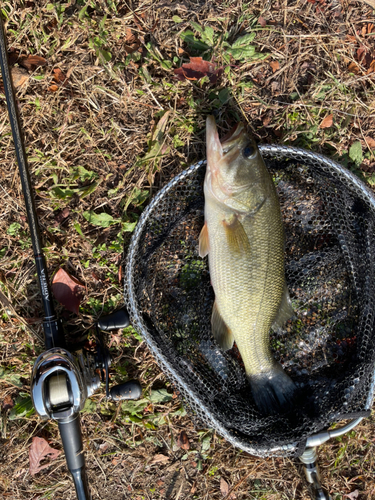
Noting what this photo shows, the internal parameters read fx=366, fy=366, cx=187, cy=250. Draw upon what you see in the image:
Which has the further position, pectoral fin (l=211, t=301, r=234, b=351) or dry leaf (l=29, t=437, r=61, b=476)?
dry leaf (l=29, t=437, r=61, b=476)

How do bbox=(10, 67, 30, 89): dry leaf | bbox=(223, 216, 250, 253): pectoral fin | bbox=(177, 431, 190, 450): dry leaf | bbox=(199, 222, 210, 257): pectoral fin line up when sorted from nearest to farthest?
bbox=(223, 216, 250, 253): pectoral fin → bbox=(199, 222, 210, 257): pectoral fin → bbox=(10, 67, 30, 89): dry leaf → bbox=(177, 431, 190, 450): dry leaf

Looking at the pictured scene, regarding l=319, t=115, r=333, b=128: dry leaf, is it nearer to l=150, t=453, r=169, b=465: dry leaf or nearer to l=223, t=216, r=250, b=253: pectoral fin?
l=223, t=216, r=250, b=253: pectoral fin

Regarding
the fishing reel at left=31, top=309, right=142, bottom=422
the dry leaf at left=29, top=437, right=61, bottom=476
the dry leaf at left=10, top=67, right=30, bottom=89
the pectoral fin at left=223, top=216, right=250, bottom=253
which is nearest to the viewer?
the fishing reel at left=31, top=309, right=142, bottom=422

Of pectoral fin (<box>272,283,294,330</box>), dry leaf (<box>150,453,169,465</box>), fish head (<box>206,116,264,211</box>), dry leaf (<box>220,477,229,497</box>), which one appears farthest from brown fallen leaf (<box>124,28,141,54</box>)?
dry leaf (<box>220,477,229,497</box>)

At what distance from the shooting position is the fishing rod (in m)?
2.31

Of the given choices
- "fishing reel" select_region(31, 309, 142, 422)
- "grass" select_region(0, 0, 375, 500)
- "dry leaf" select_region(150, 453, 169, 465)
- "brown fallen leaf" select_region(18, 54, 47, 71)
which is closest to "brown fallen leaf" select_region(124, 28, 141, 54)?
"grass" select_region(0, 0, 375, 500)

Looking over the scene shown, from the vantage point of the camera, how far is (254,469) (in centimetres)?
304

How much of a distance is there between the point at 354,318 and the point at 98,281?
199cm

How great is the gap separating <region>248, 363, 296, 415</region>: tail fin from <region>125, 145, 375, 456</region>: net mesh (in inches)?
2.5

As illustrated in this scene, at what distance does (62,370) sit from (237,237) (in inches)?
55.7

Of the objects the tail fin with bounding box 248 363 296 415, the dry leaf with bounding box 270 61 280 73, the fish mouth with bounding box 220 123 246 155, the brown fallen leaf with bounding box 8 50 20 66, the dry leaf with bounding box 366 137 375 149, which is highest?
the brown fallen leaf with bounding box 8 50 20 66

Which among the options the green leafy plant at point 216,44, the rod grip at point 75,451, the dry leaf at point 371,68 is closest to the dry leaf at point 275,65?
the green leafy plant at point 216,44

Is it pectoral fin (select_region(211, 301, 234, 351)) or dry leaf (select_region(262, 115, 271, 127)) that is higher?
dry leaf (select_region(262, 115, 271, 127))

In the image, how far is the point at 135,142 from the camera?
2885mm
